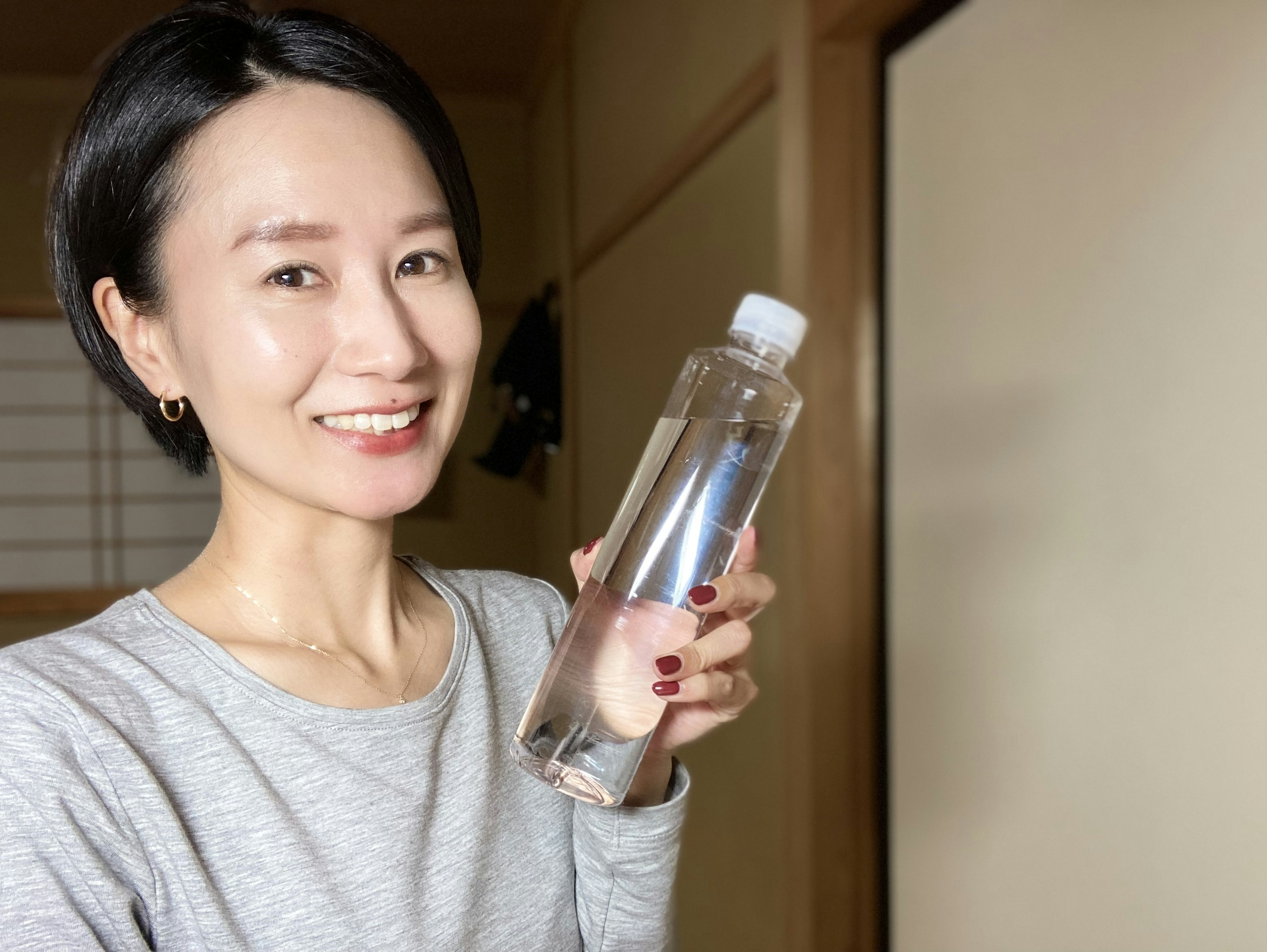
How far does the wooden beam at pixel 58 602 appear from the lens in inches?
170

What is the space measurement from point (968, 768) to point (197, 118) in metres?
1.16

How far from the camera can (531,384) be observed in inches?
152

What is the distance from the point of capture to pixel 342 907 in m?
0.77

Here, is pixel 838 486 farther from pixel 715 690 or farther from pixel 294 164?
pixel 294 164

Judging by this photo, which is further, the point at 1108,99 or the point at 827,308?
the point at 827,308

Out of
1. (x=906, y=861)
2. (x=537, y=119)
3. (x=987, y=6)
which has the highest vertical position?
(x=537, y=119)

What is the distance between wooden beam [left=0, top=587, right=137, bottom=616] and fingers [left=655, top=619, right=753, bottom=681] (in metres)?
4.14

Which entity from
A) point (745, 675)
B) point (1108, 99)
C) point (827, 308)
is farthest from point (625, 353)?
point (745, 675)

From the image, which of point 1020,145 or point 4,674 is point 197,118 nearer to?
point 4,674

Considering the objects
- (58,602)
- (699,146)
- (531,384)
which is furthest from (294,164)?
(58,602)

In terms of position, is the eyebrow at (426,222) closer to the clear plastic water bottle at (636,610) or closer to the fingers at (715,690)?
the clear plastic water bottle at (636,610)

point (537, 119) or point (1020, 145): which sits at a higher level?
point (537, 119)

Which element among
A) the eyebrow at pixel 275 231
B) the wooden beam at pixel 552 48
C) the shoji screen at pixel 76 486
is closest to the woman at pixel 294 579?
the eyebrow at pixel 275 231

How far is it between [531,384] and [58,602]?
7.55ft
